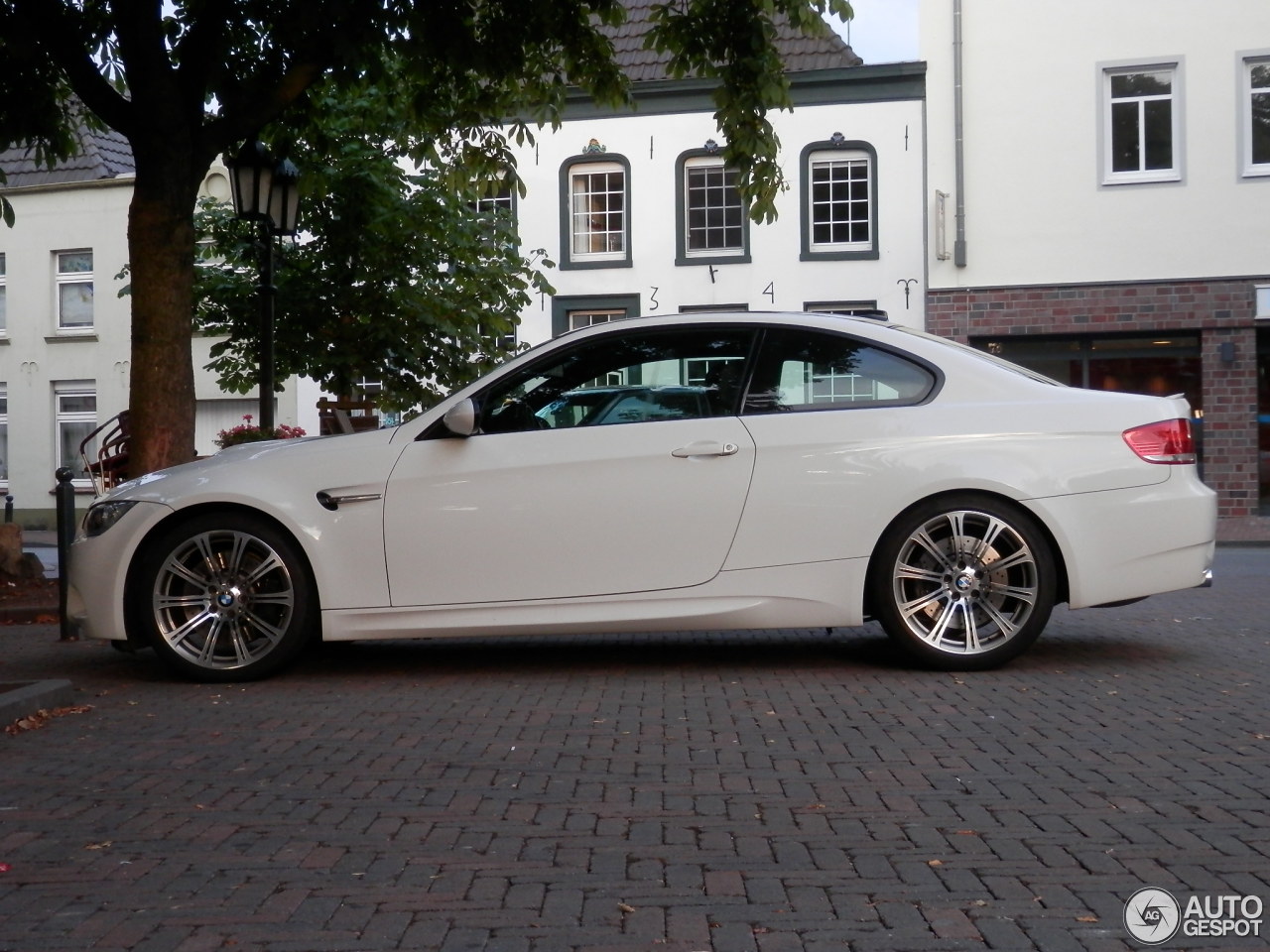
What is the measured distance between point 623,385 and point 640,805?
9.48ft

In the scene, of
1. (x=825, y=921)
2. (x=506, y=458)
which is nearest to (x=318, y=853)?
(x=825, y=921)

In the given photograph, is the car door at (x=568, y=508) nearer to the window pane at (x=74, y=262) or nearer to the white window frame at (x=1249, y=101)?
the white window frame at (x=1249, y=101)

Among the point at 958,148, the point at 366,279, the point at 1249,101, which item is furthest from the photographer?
the point at 958,148

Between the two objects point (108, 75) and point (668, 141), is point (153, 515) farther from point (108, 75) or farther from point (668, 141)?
point (668, 141)

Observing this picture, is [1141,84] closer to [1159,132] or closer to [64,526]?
[1159,132]

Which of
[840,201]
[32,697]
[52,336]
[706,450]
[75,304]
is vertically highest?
[840,201]

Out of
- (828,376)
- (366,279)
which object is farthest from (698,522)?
(366,279)

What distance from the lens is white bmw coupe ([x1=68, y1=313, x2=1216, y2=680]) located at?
6.91 m

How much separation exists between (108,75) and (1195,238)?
57.3 feet

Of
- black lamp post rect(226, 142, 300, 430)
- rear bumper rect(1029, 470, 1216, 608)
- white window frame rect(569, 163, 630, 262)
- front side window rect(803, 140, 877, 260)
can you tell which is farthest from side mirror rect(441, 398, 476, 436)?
white window frame rect(569, 163, 630, 262)

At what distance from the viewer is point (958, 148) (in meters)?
25.2

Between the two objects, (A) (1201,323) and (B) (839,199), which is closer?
(A) (1201,323)

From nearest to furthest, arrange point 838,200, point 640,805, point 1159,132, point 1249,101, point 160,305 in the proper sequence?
point 640,805, point 160,305, point 1249,101, point 1159,132, point 838,200

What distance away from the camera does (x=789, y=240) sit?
2658cm
